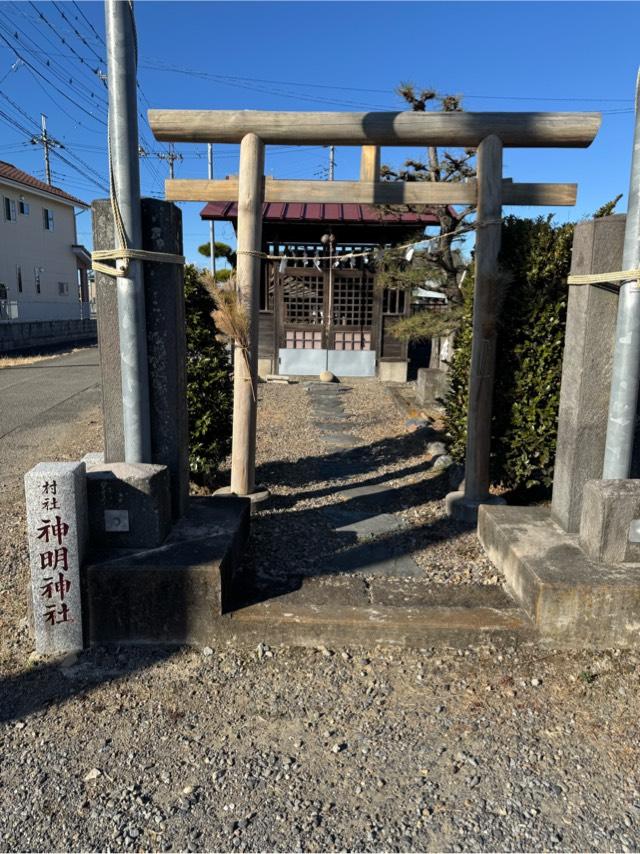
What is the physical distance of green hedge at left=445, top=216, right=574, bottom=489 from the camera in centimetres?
434

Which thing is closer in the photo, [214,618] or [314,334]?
[214,618]

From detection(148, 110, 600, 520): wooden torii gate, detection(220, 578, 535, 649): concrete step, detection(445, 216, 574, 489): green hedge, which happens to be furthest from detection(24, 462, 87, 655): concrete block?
detection(445, 216, 574, 489): green hedge

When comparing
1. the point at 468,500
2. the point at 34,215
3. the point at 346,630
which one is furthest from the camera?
the point at 34,215

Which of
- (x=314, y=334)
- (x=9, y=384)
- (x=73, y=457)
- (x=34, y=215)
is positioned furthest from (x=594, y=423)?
(x=34, y=215)

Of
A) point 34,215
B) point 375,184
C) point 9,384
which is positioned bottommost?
point 9,384

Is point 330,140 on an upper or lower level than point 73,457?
upper

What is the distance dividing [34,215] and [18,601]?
90.9 ft

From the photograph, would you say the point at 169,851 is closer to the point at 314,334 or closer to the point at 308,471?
the point at 308,471

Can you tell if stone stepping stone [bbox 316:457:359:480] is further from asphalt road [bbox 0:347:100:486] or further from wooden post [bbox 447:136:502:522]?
asphalt road [bbox 0:347:100:486]

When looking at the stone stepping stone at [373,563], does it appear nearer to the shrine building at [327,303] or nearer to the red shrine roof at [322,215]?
the red shrine roof at [322,215]

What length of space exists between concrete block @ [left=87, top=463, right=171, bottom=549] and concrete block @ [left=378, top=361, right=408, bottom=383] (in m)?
10.4

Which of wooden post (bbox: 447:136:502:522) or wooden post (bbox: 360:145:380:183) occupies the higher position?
wooden post (bbox: 360:145:380:183)

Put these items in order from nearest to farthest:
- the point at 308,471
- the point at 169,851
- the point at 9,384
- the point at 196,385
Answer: the point at 169,851
the point at 196,385
the point at 308,471
the point at 9,384

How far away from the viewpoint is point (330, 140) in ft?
14.0
